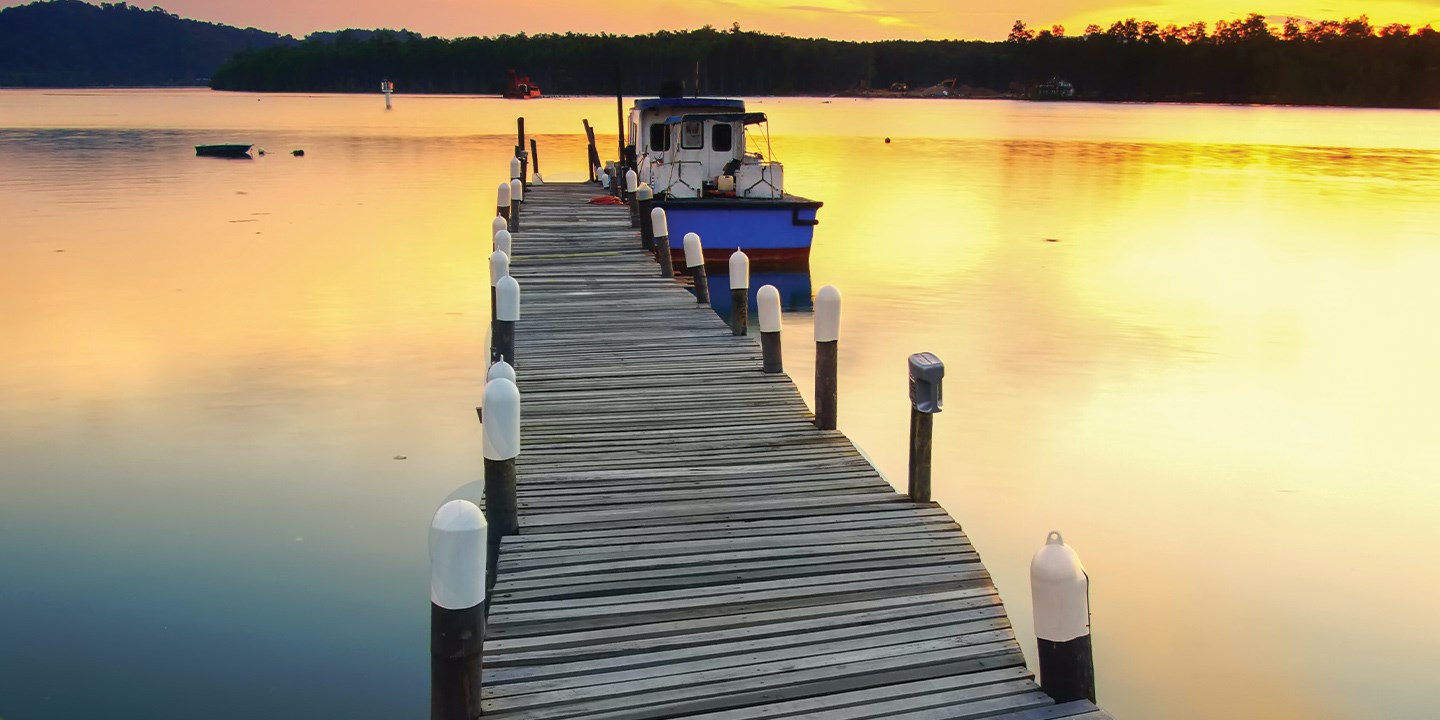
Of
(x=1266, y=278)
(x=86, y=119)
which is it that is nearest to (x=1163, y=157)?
(x=1266, y=278)

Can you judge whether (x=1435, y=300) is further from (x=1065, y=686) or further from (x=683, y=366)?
(x=1065, y=686)

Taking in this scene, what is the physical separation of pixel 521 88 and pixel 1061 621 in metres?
169

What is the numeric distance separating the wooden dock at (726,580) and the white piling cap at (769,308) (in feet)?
1.69

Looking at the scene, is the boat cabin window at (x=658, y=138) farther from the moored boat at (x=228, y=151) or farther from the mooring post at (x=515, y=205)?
the moored boat at (x=228, y=151)

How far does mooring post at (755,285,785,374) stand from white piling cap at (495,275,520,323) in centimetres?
221

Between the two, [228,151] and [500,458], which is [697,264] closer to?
[500,458]

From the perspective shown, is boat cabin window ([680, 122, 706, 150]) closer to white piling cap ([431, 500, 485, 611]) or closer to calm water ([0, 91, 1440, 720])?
calm water ([0, 91, 1440, 720])

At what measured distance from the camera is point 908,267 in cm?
2612

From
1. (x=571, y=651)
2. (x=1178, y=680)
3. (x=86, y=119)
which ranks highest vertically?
(x=86, y=119)

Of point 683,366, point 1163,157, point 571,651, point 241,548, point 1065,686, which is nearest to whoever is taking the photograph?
point 1065,686

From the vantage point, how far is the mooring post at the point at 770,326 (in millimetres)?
9695

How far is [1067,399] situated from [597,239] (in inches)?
351

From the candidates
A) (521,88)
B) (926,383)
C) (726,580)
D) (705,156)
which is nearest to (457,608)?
(726,580)

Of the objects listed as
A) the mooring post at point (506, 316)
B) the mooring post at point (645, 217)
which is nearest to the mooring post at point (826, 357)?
the mooring post at point (506, 316)
